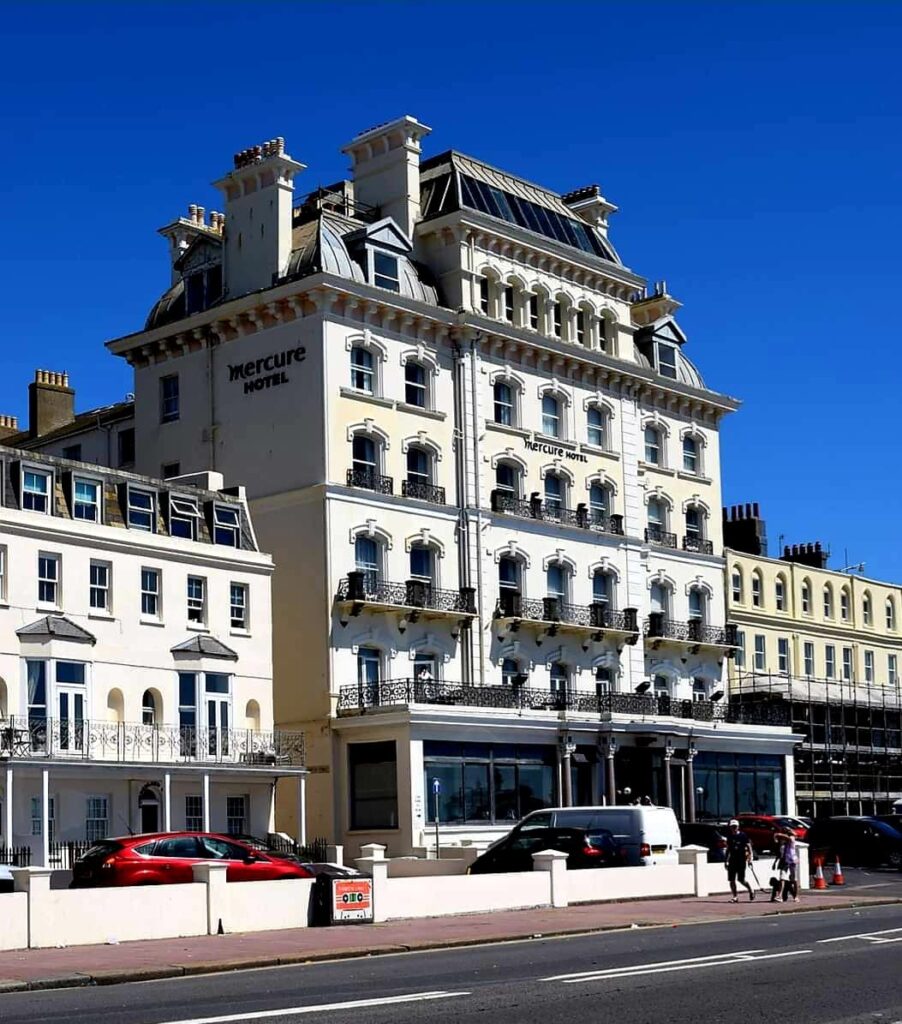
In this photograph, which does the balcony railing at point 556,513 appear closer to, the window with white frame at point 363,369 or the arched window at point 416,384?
the arched window at point 416,384

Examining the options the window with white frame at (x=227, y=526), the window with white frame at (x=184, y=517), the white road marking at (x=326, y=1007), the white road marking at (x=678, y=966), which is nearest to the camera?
the white road marking at (x=326, y=1007)

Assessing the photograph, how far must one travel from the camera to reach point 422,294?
5556 centimetres

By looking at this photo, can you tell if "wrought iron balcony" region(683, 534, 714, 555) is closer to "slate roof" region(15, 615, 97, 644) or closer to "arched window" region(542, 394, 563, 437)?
"arched window" region(542, 394, 563, 437)

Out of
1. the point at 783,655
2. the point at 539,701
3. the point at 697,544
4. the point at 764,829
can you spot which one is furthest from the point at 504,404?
the point at 783,655

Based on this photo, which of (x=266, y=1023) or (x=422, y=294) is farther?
(x=422, y=294)

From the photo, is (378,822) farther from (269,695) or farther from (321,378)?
(321,378)

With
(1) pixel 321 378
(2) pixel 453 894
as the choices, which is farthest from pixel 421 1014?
(1) pixel 321 378

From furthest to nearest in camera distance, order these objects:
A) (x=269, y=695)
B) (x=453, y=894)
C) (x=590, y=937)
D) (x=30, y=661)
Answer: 1. (x=269, y=695)
2. (x=30, y=661)
3. (x=453, y=894)
4. (x=590, y=937)

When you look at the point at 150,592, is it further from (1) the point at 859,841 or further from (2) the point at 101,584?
(1) the point at 859,841

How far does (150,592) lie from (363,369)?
36.8 feet

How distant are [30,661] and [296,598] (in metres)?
10.8

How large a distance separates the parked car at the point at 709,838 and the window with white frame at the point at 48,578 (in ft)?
57.2

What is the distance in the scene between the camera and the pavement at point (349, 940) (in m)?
22.0

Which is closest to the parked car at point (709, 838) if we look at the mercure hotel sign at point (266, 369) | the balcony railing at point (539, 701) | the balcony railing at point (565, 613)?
the balcony railing at point (539, 701)
